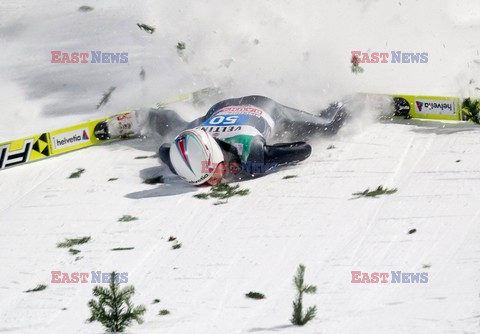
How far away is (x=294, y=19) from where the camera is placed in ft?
75.0

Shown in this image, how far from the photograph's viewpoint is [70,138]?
1756cm

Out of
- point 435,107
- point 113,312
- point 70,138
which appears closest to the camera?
point 113,312

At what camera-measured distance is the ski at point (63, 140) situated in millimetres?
16844

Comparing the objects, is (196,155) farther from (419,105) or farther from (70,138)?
(419,105)

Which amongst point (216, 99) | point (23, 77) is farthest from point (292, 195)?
point (23, 77)

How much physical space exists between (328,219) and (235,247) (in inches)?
58.6

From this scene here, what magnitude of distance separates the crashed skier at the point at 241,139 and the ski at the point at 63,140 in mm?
1829
